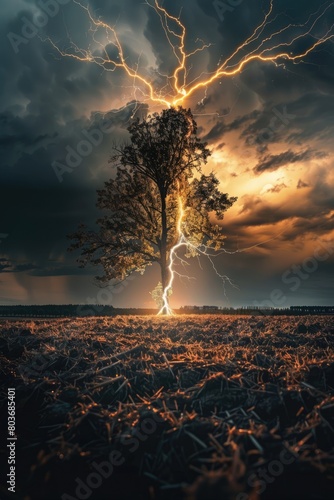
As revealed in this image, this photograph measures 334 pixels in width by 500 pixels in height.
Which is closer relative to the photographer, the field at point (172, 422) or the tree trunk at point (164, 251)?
the field at point (172, 422)

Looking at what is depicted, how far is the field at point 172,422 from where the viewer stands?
2461 mm

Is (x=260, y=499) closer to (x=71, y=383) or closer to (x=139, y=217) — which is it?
(x=71, y=383)

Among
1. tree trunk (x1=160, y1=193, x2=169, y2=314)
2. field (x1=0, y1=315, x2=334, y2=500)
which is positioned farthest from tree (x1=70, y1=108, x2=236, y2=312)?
field (x1=0, y1=315, x2=334, y2=500)

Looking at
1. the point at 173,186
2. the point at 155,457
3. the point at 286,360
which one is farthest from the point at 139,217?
the point at 155,457

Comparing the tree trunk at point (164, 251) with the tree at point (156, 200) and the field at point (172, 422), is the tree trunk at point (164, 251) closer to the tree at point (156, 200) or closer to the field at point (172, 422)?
the tree at point (156, 200)

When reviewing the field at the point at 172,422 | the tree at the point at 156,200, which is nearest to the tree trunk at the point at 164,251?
the tree at the point at 156,200

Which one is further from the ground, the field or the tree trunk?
the tree trunk

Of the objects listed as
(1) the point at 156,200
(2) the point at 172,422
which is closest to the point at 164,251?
(1) the point at 156,200

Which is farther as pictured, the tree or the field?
the tree

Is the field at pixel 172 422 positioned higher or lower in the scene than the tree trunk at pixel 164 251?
lower

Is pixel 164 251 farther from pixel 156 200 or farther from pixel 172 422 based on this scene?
pixel 172 422

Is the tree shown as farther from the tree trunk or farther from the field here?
the field

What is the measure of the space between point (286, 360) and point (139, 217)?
21.3m

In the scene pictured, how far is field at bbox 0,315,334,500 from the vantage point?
8.07 feet
